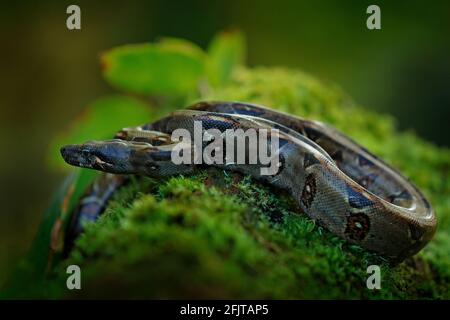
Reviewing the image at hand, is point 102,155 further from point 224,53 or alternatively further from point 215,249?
point 224,53

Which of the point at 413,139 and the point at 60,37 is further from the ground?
the point at 60,37

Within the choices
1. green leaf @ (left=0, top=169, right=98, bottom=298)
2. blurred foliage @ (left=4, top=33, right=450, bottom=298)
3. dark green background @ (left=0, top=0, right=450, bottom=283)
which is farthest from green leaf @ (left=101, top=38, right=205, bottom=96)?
dark green background @ (left=0, top=0, right=450, bottom=283)

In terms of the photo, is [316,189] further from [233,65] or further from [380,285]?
[233,65]

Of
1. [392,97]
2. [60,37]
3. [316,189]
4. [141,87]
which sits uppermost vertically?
[60,37]

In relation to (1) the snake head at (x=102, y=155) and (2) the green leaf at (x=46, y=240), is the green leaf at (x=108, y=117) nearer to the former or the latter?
(2) the green leaf at (x=46, y=240)

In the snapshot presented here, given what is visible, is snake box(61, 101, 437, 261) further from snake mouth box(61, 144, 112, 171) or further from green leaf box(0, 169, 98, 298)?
green leaf box(0, 169, 98, 298)

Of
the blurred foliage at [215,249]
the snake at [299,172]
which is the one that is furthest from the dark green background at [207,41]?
the snake at [299,172]
